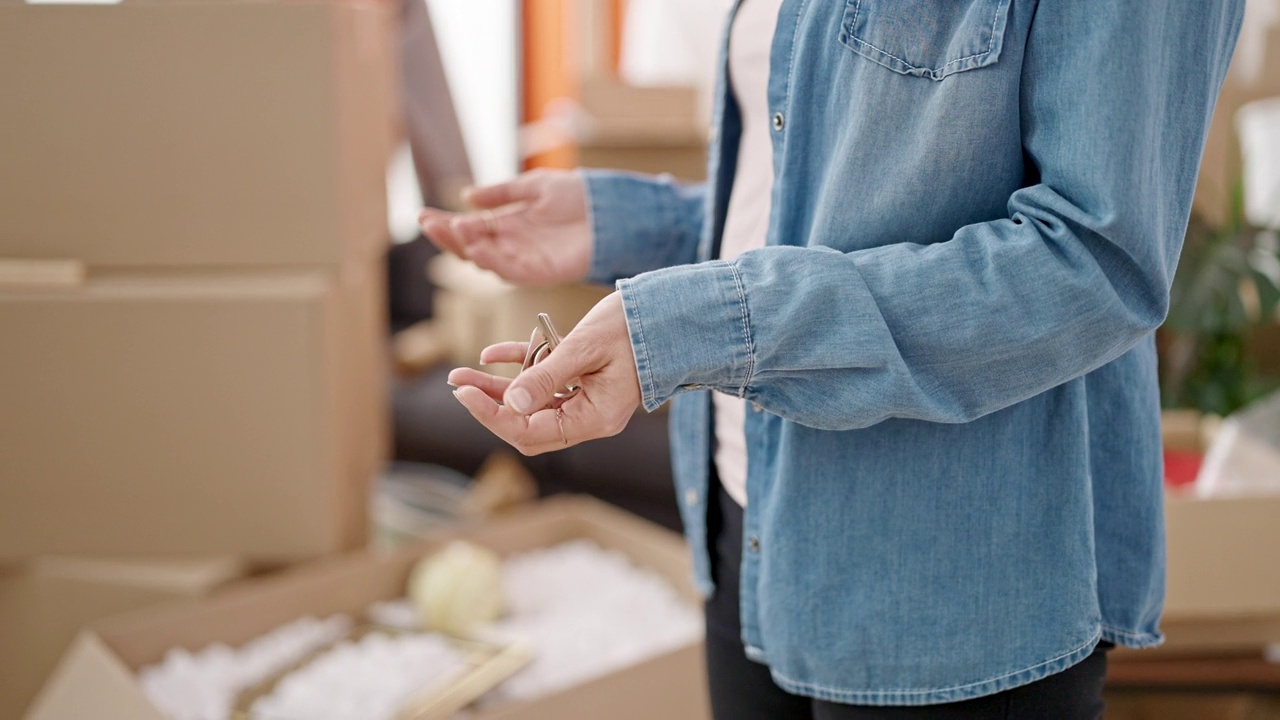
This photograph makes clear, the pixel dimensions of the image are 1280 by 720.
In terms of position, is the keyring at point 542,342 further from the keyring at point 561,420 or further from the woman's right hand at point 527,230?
the woman's right hand at point 527,230

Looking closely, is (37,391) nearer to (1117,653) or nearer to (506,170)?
(1117,653)

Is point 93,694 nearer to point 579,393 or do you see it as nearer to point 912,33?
point 579,393

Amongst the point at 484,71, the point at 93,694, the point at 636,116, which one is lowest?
the point at 93,694

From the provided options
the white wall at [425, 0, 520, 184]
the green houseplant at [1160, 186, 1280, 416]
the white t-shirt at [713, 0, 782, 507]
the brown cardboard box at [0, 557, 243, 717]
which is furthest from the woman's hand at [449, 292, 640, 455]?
the white wall at [425, 0, 520, 184]

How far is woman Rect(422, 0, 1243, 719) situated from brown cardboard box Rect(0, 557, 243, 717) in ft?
2.42

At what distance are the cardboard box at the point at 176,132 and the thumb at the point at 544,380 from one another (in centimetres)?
65

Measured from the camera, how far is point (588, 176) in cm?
75

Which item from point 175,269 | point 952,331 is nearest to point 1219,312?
point 952,331

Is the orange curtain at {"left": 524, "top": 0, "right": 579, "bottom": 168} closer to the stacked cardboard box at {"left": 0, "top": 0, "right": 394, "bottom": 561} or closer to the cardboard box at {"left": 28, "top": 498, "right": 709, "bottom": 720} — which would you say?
the cardboard box at {"left": 28, "top": 498, "right": 709, "bottom": 720}

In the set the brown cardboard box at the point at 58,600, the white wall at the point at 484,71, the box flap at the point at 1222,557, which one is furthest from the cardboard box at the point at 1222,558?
the white wall at the point at 484,71

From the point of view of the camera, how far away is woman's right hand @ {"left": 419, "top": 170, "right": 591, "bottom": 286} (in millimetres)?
734

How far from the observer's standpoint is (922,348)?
482 millimetres

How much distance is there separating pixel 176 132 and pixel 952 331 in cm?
82

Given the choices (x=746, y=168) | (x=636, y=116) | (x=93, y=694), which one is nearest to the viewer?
(x=746, y=168)
